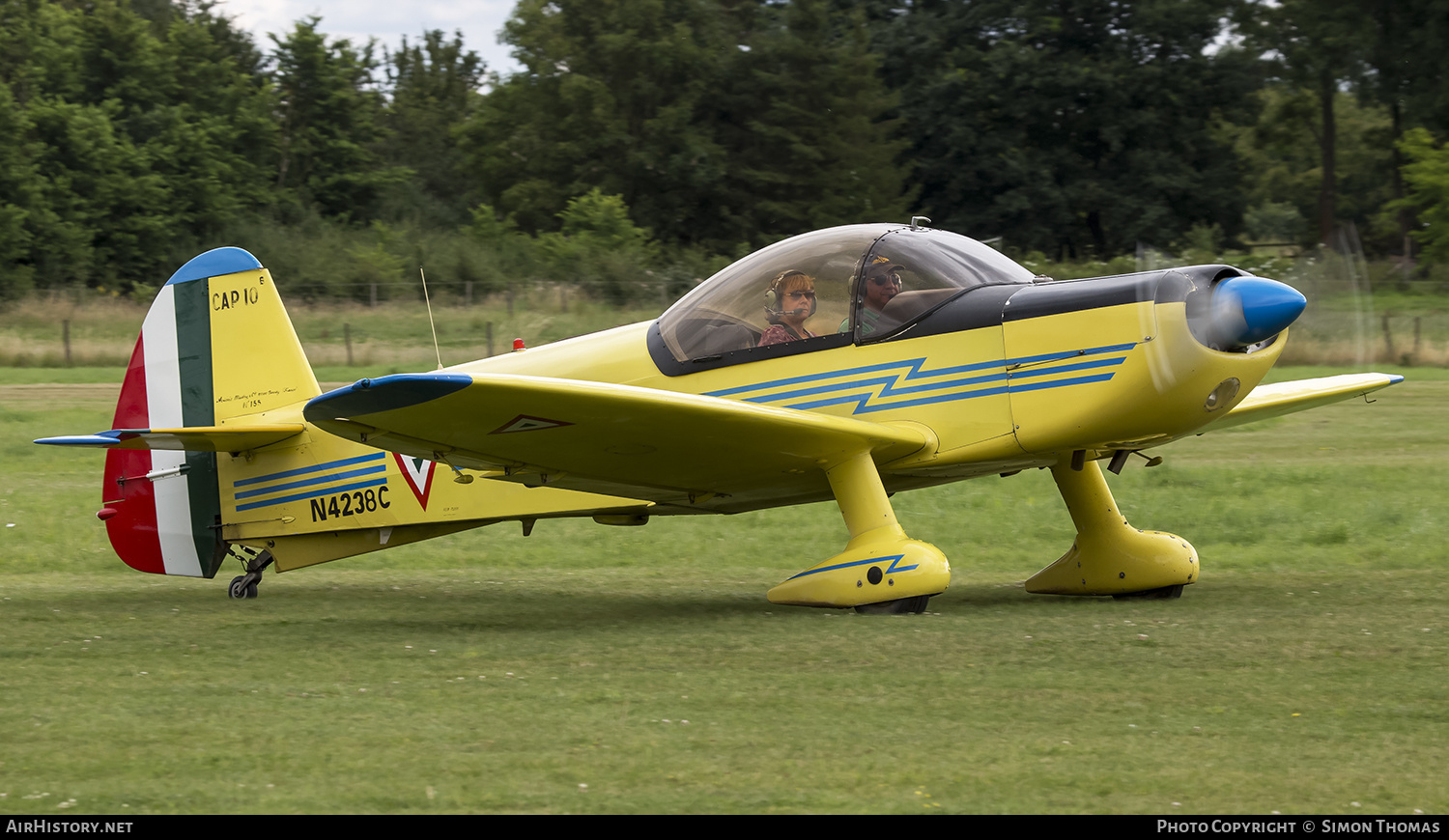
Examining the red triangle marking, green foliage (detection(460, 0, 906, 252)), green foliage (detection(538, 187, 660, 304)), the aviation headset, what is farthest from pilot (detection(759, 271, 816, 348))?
green foliage (detection(460, 0, 906, 252))

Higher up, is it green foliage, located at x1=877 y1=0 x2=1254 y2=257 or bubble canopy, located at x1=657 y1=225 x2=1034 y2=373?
green foliage, located at x1=877 y1=0 x2=1254 y2=257

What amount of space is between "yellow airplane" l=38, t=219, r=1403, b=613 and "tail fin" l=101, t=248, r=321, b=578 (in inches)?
0.8

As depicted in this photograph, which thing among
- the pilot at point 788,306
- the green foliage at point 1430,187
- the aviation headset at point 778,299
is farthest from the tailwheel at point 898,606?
the green foliage at point 1430,187

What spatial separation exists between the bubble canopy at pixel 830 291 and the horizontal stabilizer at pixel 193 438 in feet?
9.71

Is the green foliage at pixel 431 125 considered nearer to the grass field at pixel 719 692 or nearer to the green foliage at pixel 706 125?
the green foliage at pixel 706 125

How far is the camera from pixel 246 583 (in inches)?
392

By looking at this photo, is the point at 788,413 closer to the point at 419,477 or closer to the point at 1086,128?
the point at 419,477

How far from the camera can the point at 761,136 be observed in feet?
161

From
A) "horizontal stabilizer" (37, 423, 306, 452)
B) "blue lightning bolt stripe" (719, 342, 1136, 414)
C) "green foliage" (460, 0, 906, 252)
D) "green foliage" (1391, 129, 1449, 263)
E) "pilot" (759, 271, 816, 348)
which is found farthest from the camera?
"green foliage" (460, 0, 906, 252)

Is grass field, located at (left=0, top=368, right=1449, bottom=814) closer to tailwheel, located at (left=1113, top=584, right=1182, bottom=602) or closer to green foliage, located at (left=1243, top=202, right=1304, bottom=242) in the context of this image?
tailwheel, located at (left=1113, top=584, right=1182, bottom=602)

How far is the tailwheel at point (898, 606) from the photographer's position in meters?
7.74

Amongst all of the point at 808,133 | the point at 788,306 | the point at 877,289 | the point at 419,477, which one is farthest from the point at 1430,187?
the point at 419,477

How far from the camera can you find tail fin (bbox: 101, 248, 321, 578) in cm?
1001
